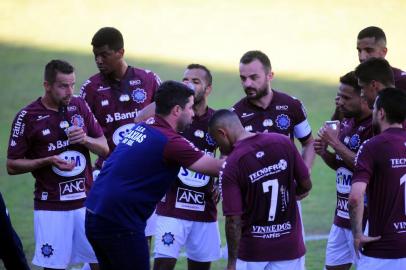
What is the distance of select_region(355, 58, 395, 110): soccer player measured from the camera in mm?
8500

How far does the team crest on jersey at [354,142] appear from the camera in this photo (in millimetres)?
8938

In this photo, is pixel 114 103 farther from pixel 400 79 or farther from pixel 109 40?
pixel 400 79

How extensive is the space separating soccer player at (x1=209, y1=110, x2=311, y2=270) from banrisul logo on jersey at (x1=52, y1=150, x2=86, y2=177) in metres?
2.28

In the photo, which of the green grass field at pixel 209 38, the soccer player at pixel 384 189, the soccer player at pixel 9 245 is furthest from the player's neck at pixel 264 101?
the green grass field at pixel 209 38

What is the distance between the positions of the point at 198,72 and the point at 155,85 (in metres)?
0.80

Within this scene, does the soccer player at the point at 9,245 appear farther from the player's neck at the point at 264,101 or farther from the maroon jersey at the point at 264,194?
the player's neck at the point at 264,101

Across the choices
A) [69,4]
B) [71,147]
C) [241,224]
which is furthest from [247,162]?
[69,4]

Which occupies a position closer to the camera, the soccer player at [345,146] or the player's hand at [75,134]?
the soccer player at [345,146]

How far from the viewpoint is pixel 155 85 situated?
1027cm

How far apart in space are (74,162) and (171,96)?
2.01 m

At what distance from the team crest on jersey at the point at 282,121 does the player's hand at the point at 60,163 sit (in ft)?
7.31

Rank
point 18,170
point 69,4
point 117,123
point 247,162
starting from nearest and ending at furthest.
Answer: point 247,162 < point 18,170 < point 117,123 < point 69,4

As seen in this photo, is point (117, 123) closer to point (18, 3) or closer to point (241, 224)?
point (241, 224)

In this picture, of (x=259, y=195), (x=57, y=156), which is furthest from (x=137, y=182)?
(x=57, y=156)
